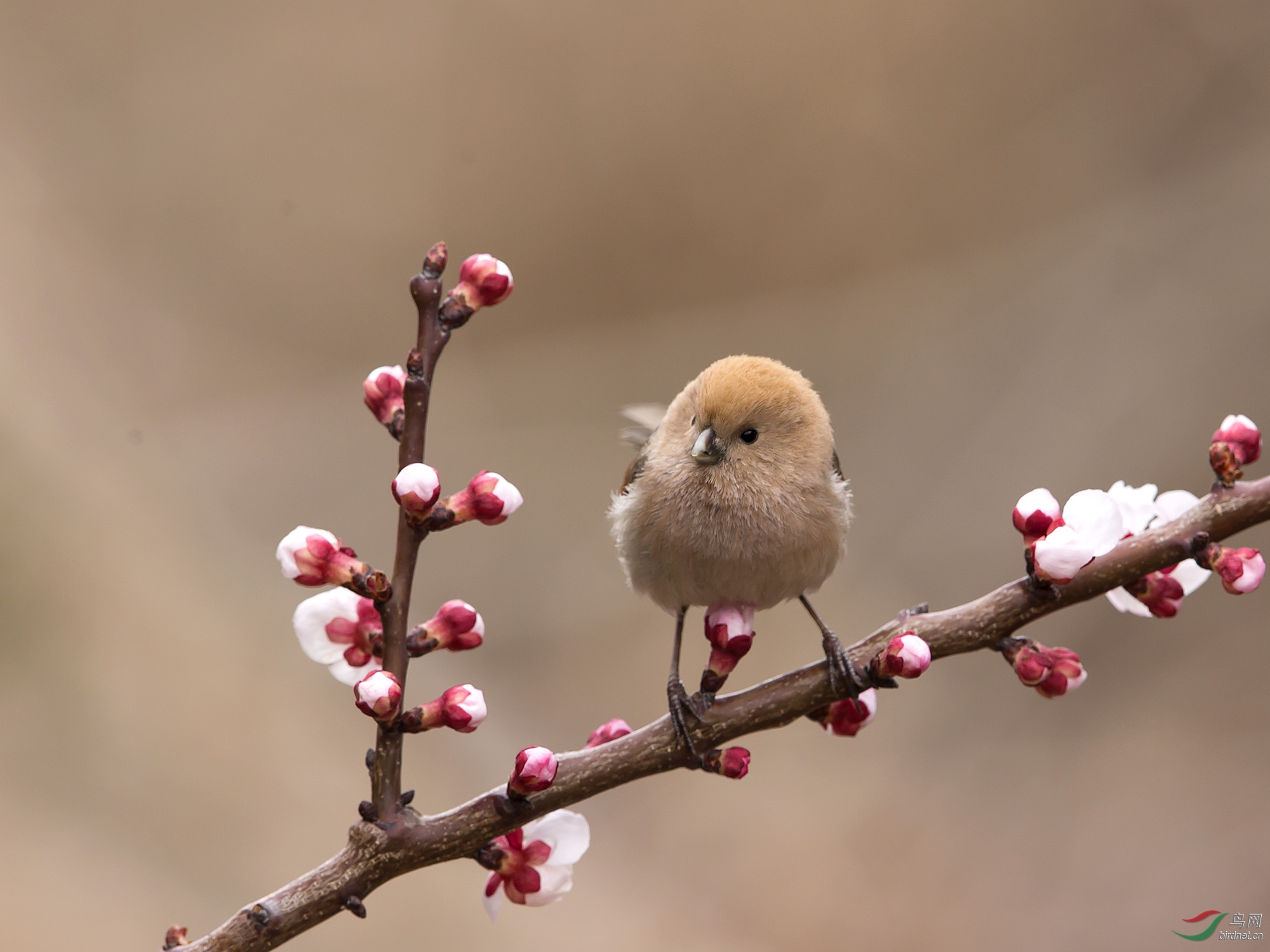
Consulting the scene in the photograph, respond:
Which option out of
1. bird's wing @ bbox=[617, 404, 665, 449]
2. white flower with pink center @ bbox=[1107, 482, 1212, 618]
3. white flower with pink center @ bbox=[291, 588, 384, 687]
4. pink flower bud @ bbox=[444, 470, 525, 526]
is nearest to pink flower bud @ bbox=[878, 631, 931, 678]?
white flower with pink center @ bbox=[1107, 482, 1212, 618]

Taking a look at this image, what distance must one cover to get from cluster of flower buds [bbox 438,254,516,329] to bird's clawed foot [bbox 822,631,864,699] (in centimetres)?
47

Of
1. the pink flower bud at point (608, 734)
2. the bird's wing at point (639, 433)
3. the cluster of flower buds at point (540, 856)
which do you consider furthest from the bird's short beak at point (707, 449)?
the cluster of flower buds at point (540, 856)

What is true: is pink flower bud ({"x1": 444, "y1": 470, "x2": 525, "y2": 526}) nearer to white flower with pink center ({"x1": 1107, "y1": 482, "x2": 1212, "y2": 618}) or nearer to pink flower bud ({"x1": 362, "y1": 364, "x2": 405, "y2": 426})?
pink flower bud ({"x1": 362, "y1": 364, "x2": 405, "y2": 426})

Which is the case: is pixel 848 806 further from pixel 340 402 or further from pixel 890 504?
pixel 340 402

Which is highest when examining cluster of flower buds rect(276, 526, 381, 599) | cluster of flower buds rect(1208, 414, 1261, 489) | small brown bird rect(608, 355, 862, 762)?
small brown bird rect(608, 355, 862, 762)

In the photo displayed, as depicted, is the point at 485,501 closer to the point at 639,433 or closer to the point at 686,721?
the point at 686,721

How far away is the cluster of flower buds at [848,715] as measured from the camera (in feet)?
3.32

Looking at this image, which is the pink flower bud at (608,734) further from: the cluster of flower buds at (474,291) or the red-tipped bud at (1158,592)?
the red-tipped bud at (1158,592)

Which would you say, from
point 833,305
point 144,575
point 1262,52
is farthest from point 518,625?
point 1262,52

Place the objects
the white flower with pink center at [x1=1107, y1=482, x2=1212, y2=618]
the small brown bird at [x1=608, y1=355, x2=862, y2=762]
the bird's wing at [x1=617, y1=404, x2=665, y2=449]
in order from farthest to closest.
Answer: the bird's wing at [x1=617, y1=404, x2=665, y2=449]
the small brown bird at [x1=608, y1=355, x2=862, y2=762]
the white flower with pink center at [x1=1107, y1=482, x2=1212, y2=618]

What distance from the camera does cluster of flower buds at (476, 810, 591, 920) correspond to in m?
0.95

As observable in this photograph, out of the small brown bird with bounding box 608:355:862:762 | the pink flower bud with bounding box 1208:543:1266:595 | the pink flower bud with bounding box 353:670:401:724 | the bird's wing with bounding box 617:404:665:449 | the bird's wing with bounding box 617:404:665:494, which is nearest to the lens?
the pink flower bud with bounding box 353:670:401:724

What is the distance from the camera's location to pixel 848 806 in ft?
8.59

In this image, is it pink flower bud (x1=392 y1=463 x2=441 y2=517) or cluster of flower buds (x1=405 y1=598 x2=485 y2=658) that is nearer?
pink flower bud (x1=392 y1=463 x2=441 y2=517)
